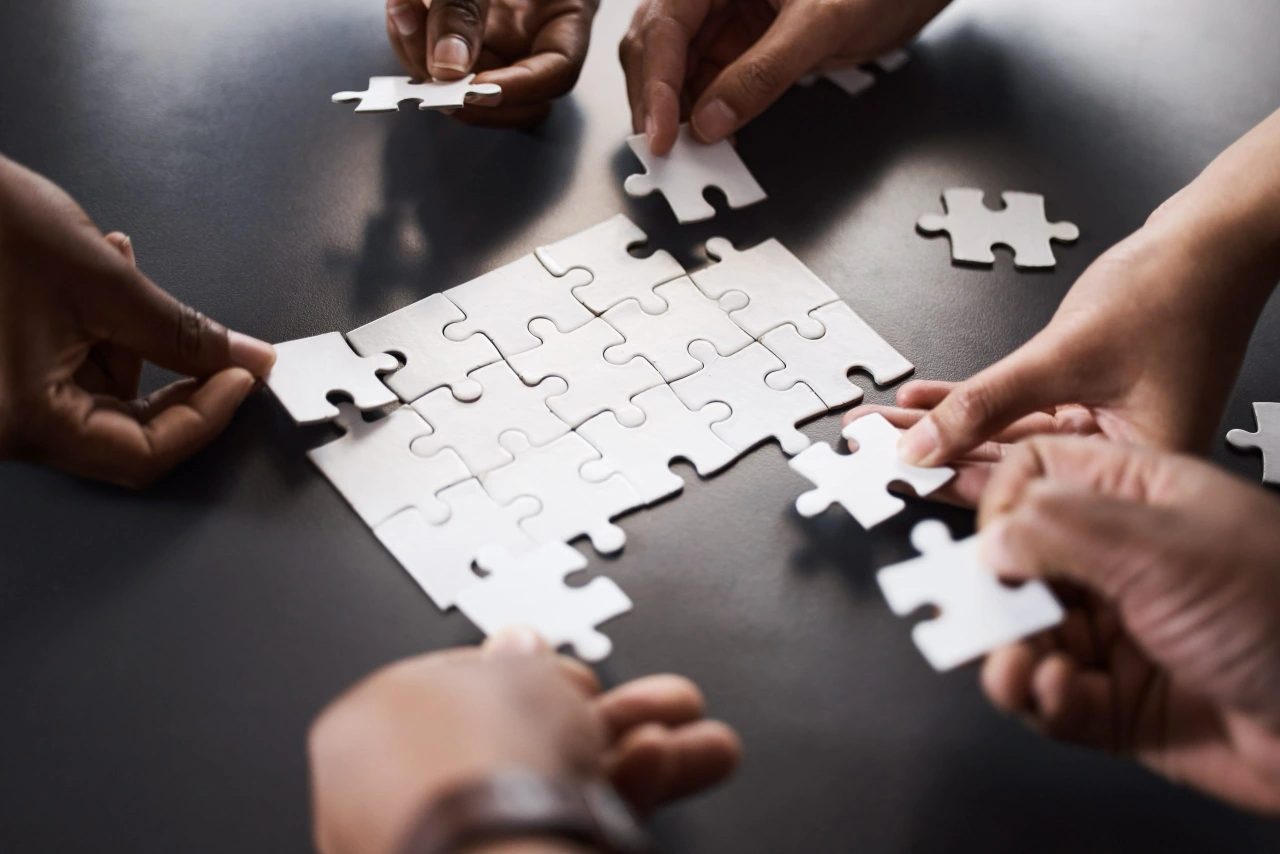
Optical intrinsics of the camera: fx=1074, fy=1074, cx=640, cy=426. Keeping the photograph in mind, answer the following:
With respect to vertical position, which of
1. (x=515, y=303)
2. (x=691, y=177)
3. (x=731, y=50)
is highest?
(x=731, y=50)

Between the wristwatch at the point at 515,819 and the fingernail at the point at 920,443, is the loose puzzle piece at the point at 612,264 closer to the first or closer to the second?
the fingernail at the point at 920,443

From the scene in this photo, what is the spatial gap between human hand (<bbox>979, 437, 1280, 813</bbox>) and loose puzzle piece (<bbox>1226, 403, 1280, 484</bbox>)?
46cm

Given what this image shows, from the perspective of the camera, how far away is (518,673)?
3.31 feet

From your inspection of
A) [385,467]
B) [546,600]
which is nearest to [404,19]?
[385,467]

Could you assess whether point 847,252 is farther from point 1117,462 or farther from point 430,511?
point 430,511

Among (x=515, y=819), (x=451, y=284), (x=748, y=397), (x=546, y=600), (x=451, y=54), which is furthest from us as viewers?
(x=451, y=54)

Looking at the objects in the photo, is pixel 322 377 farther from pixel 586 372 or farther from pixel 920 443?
pixel 920 443

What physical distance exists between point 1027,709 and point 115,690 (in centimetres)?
98

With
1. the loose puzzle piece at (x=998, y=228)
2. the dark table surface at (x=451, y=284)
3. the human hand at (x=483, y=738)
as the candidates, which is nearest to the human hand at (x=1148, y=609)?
the dark table surface at (x=451, y=284)

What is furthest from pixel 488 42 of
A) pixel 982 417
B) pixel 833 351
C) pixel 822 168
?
pixel 982 417

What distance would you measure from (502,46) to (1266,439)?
55.1 inches

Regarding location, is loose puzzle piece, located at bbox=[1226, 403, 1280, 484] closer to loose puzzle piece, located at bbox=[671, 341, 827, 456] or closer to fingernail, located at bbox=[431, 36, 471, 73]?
loose puzzle piece, located at bbox=[671, 341, 827, 456]

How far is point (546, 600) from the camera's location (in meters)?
1.26

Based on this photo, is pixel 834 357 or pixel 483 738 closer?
pixel 483 738
